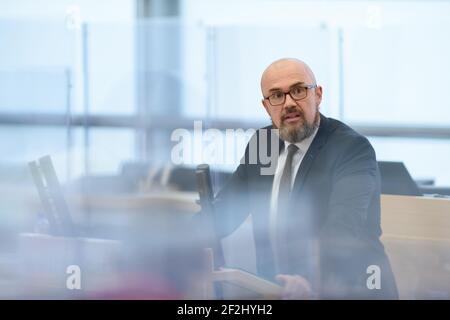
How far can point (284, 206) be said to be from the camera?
1432 millimetres

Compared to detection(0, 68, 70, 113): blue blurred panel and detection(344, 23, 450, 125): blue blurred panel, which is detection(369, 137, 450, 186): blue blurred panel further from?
detection(0, 68, 70, 113): blue blurred panel

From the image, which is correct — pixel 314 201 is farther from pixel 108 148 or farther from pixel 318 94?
pixel 108 148

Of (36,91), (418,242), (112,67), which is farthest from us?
(112,67)

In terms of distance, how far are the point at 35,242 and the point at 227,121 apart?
5.45ft

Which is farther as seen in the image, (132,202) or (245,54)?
(245,54)

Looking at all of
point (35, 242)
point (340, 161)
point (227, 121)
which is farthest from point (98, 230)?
point (227, 121)

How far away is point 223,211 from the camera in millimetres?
1490

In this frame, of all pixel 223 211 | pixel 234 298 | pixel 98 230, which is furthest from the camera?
pixel 98 230

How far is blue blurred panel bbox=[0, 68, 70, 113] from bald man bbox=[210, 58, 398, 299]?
1.49 meters

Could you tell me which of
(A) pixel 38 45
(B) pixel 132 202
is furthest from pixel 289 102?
(A) pixel 38 45

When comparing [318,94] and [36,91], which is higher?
[36,91]

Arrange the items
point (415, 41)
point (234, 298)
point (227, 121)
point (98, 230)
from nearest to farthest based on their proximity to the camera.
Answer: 1. point (234, 298)
2. point (98, 230)
3. point (415, 41)
4. point (227, 121)

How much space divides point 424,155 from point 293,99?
4.08ft
